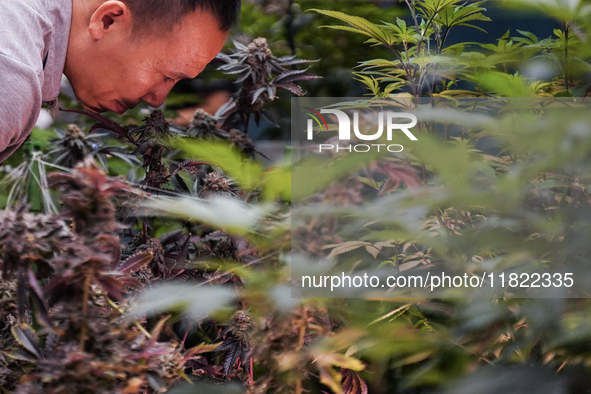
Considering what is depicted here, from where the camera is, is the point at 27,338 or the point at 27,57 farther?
the point at 27,57

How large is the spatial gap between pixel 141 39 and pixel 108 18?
0.22 feet

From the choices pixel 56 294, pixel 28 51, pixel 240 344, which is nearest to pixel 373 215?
pixel 56 294

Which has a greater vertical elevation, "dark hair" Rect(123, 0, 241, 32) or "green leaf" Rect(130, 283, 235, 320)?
"dark hair" Rect(123, 0, 241, 32)

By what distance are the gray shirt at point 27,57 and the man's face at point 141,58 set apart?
0.05 metres

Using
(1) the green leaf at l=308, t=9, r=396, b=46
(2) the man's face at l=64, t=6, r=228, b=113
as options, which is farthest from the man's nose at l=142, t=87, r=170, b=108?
(1) the green leaf at l=308, t=9, r=396, b=46

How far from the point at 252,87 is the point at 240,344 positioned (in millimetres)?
631

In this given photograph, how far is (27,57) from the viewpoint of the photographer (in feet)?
2.35

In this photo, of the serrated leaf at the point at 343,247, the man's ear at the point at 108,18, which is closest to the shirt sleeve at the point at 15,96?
the man's ear at the point at 108,18

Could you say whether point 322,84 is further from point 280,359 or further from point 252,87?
point 280,359

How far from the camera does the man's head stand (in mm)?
896

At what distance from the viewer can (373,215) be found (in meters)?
0.36

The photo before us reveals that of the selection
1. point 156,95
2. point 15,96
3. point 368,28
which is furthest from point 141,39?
point 368,28

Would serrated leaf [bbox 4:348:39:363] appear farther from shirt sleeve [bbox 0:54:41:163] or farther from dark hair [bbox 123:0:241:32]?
dark hair [bbox 123:0:241:32]

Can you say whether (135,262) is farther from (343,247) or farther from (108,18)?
(108,18)
